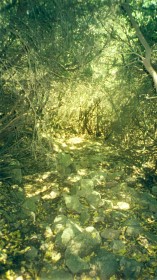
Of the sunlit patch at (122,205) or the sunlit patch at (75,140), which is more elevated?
the sunlit patch at (75,140)

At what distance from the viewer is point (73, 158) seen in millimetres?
6379

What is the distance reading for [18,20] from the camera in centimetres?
419

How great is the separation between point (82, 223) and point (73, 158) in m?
2.17

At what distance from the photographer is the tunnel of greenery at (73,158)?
3723mm

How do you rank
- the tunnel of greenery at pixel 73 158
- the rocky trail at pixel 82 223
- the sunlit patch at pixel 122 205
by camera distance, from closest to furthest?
the rocky trail at pixel 82 223 < the tunnel of greenery at pixel 73 158 < the sunlit patch at pixel 122 205

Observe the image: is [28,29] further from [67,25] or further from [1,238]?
[1,238]

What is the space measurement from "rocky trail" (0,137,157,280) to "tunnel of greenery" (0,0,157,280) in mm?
14

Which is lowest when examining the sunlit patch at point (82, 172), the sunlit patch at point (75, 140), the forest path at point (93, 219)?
the forest path at point (93, 219)

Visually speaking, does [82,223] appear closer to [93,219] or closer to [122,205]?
[93,219]

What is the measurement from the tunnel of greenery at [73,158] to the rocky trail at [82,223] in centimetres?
1

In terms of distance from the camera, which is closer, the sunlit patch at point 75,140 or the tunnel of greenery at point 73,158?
the tunnel of greenery at point 73,158

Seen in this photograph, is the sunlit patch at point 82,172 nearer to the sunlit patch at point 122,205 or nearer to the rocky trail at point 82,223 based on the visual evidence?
the rocky trail at point 82,223


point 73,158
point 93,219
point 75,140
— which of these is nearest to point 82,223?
point 93,219

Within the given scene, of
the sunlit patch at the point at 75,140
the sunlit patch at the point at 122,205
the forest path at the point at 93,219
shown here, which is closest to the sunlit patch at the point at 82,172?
the forest path at the point at 93,219
